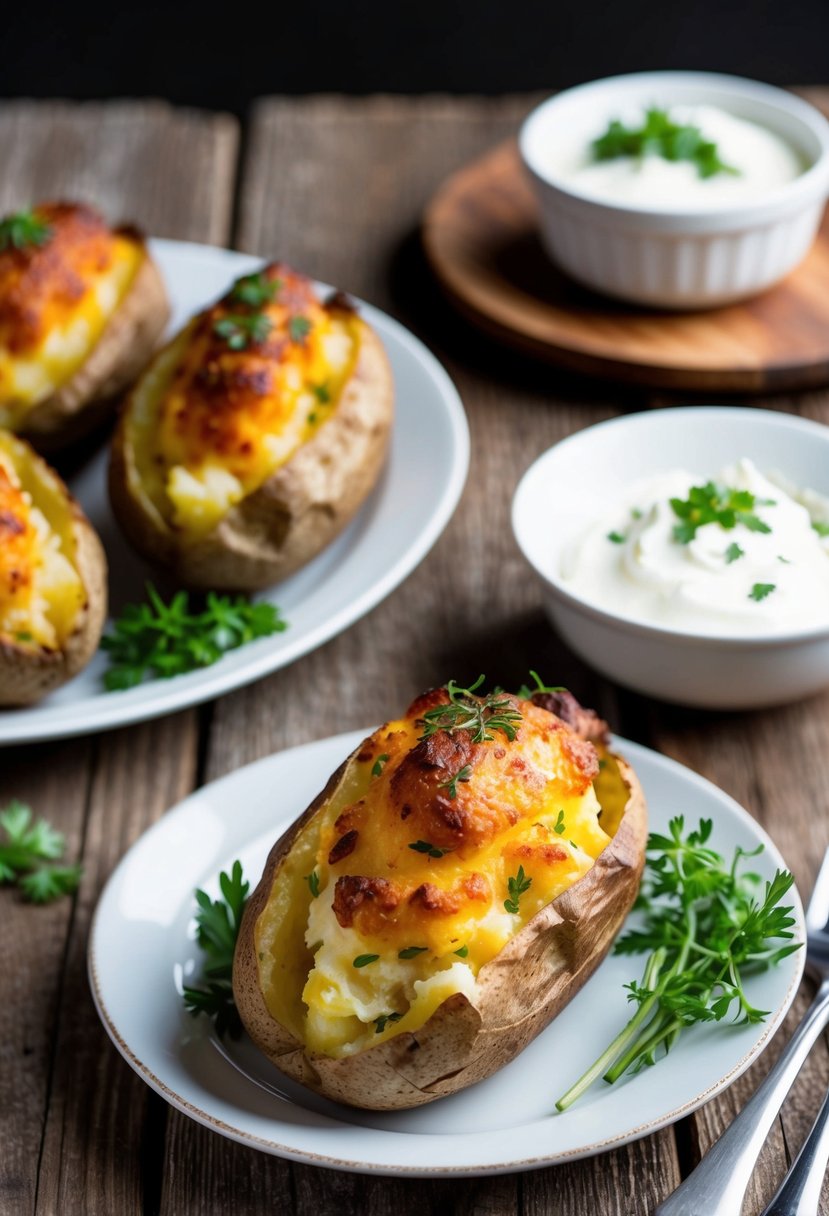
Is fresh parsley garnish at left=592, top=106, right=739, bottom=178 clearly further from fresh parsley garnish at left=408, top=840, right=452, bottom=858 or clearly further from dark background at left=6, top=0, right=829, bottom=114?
dark background at left=6, top=0, right=829, bottom=114

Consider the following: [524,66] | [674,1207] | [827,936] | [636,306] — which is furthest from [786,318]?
[524,66]

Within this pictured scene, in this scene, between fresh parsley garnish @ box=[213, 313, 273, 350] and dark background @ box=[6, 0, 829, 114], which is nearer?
fresh parsley garnish @ box=[213, 313, 273, 350]

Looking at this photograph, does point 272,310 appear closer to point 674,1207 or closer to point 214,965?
point 214,965

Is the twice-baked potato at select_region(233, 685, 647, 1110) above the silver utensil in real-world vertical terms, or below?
above

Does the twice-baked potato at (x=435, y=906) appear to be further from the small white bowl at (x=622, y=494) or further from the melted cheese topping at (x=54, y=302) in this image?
the melted cheese topping at (x=54, y=302)

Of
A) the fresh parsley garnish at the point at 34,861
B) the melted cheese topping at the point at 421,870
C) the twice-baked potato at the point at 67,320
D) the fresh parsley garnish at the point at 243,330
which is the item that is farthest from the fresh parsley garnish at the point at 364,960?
the twice-baked potato at the point at 67,320

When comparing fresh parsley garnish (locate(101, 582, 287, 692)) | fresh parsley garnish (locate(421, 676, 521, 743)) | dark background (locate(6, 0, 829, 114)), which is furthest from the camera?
dark background (locate(6, 0, 829, 114))

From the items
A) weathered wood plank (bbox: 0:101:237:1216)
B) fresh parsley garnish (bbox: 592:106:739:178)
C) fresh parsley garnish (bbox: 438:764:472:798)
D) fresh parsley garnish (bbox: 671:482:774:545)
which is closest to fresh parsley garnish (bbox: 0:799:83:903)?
weathered wood plank (bbox: 0:101:237:1216)
